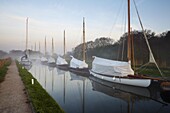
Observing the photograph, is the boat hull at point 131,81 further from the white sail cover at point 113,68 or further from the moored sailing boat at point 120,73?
the white sail cover at point 113,68

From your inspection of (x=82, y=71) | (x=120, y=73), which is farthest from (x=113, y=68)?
(x=82, y=71)

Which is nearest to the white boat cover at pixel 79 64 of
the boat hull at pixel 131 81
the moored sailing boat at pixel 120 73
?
the moored sailing boat at pixel 120 73

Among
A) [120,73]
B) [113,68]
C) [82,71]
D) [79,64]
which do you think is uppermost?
[79,64]

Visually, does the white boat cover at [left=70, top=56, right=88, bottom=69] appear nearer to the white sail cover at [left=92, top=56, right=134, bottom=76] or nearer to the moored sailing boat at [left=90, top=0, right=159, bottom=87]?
the white sail cover at [left=92, top=56, right=134, bottom=76]

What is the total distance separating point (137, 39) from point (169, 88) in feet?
93.7

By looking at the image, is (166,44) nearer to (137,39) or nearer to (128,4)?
(137,39)

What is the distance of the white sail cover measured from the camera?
22.0 metres

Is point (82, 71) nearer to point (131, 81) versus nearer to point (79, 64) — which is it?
point (79, 64)

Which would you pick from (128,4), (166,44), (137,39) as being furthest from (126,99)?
(137,39)

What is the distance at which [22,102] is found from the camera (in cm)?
1055

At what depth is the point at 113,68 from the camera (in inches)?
917

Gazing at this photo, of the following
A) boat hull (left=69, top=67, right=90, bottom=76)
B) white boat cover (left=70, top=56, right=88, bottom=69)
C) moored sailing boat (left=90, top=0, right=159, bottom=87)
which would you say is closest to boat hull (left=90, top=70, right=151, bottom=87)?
moored sailing boat (left=90, top=0, right=159, bottom=87)

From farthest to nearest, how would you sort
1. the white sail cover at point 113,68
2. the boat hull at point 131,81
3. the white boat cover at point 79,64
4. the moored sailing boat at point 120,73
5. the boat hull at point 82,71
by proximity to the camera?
the white boat cover at point 79,64 < the boat hull at point 82,71 < the white sail cover at point 113,68 < the moored sailing boat at point 120,73 < the boat hull at point 131,81

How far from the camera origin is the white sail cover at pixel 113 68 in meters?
22.0
